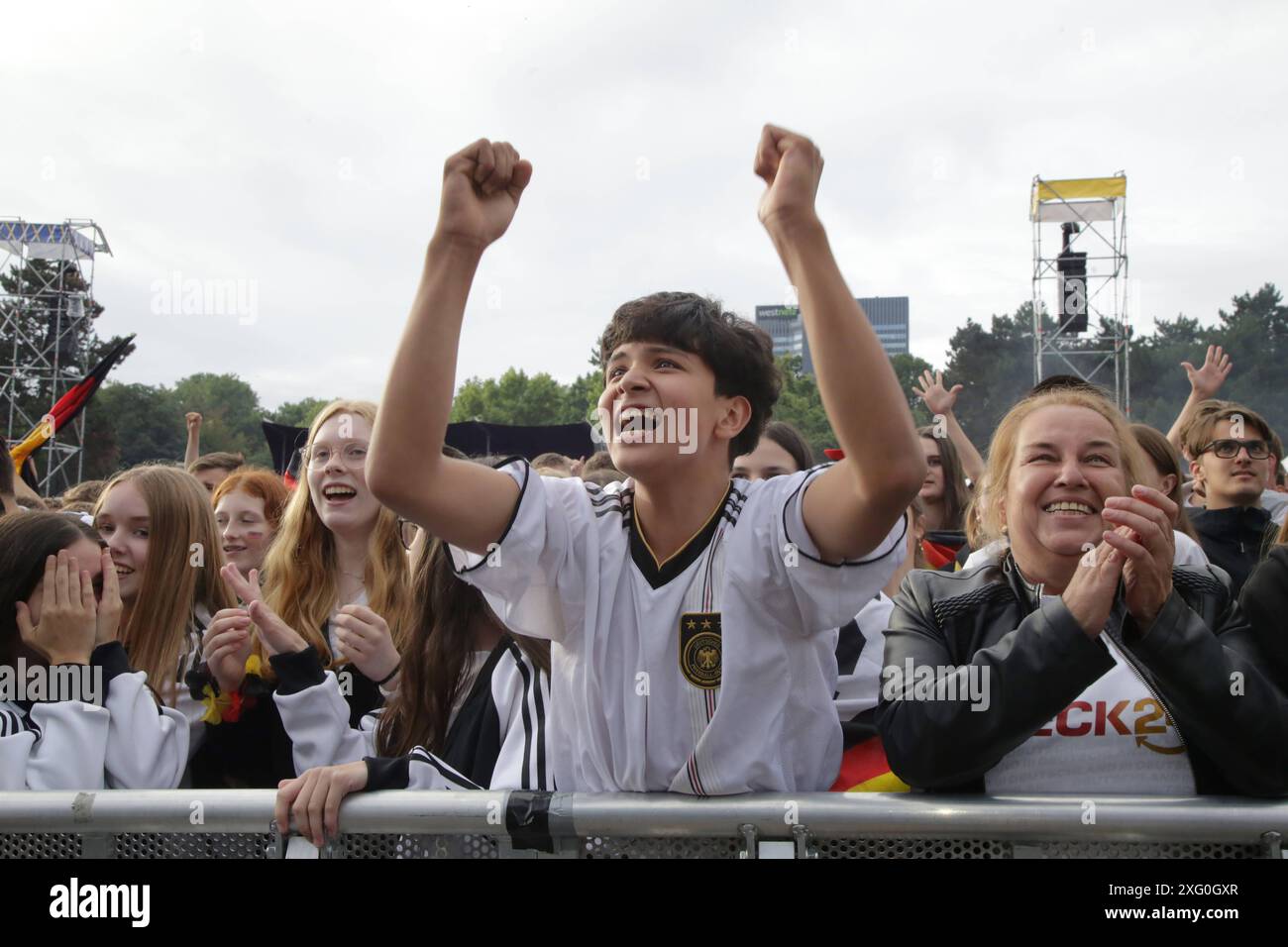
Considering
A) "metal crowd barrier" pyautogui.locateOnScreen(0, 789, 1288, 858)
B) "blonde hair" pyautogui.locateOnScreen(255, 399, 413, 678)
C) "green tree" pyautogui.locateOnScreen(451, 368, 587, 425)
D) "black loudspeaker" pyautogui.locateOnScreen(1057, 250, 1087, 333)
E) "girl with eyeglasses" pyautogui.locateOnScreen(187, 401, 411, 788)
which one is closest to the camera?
"metal crowd barrier" pyautogui.locateOnScreen(0, 789, 1288, 858)

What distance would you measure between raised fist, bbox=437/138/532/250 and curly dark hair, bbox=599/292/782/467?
1.43 ft

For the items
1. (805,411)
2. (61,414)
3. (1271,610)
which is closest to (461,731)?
(1271,610)

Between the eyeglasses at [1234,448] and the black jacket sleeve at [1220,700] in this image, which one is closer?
the black jacket sleeve at [1220,700]

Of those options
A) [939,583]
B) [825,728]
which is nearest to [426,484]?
[825,728]

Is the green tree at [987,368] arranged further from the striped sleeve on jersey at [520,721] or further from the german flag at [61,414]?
the striped sleeve on jersey at [520,721]

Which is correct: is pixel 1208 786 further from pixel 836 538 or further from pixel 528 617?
pixel 528 617

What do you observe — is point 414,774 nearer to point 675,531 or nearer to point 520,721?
point 520,721

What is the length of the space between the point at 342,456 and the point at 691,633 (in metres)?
2.14

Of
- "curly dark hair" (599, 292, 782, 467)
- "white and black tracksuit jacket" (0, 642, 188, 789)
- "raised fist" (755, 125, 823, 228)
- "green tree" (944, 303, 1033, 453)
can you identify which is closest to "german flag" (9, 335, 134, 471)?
"white and black tracksuit jacket" (0, 642, 188, 789)

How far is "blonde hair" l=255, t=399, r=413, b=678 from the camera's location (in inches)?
143

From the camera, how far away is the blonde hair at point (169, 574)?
343 centimetres

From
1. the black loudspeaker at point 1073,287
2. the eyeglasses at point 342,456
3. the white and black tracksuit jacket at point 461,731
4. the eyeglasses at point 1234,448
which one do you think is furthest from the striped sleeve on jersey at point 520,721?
the black loudspeaker at point 1073,287

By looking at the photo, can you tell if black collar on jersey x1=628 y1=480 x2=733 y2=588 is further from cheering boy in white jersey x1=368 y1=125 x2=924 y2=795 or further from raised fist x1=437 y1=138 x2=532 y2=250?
raised fist x1=437 y1=138 x2=532 y2=250

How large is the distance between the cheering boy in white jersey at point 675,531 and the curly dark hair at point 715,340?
0.03 ft
